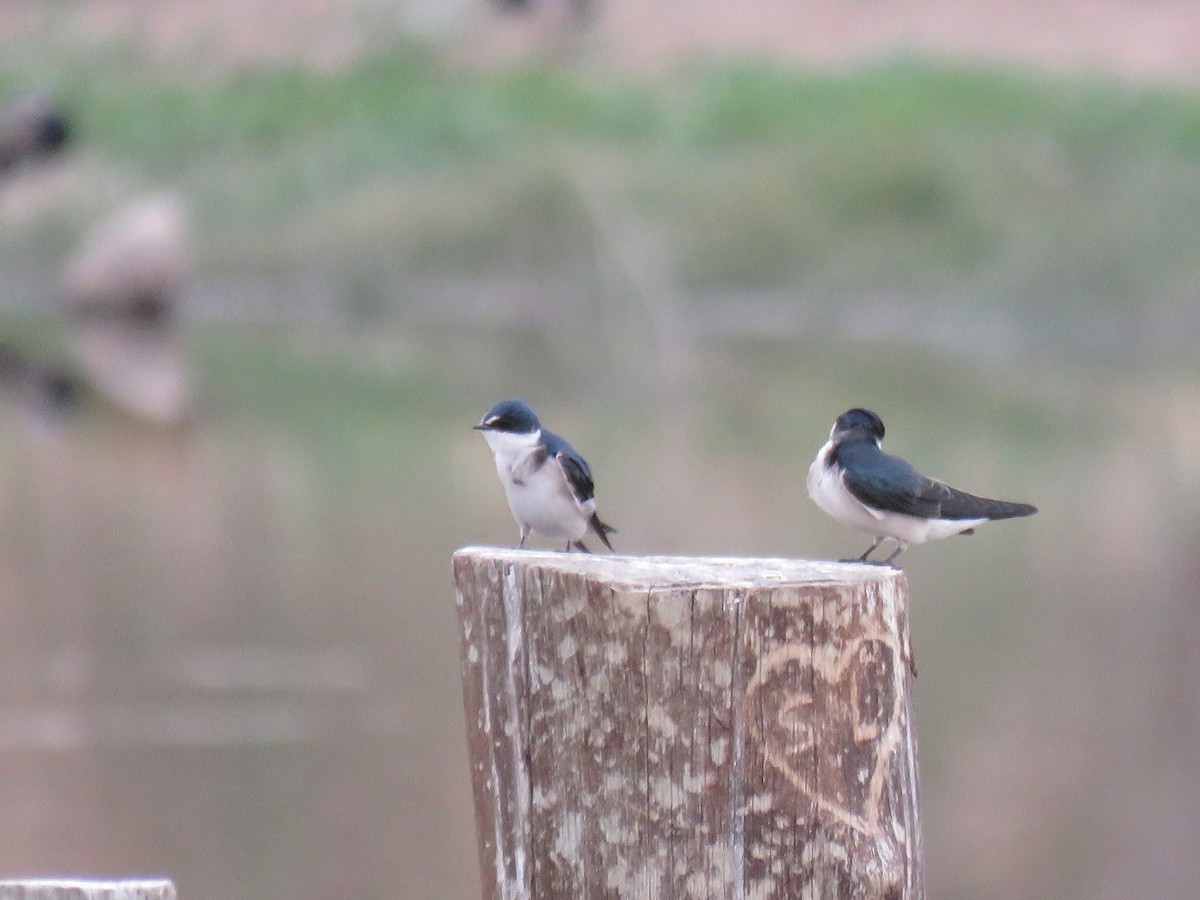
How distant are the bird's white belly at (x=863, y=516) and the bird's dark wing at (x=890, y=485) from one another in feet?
0.05

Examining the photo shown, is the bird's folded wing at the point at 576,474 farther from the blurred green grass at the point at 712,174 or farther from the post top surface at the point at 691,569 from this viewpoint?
the blurred green grass at the point at 712,174

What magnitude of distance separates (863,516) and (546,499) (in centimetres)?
56

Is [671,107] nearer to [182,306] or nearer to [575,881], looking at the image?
[182,306]

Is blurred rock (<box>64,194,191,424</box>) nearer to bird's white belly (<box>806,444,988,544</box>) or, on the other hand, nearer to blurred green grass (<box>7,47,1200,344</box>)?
blurred green grass (<box>7,47,1200,344</box>)

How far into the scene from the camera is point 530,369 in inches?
760

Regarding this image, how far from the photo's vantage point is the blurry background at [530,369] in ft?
24.4

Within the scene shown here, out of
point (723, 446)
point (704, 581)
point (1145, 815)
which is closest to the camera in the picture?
point (704, 581)

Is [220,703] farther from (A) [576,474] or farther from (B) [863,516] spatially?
(B) [863,516]

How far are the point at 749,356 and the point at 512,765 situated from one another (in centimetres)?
1872

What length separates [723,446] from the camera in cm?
1463

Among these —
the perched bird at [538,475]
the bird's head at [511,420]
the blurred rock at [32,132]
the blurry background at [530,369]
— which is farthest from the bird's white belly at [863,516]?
the blurred rock at [32,132]

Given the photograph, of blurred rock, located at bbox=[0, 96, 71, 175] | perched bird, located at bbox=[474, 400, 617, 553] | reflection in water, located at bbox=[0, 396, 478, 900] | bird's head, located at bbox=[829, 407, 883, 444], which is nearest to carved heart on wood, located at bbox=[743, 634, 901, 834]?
bird's head, located at bbox=[829, 407, 883, 444]

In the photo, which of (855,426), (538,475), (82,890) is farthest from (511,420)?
(82,890)

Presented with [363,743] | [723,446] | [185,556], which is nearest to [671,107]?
[723,446]
